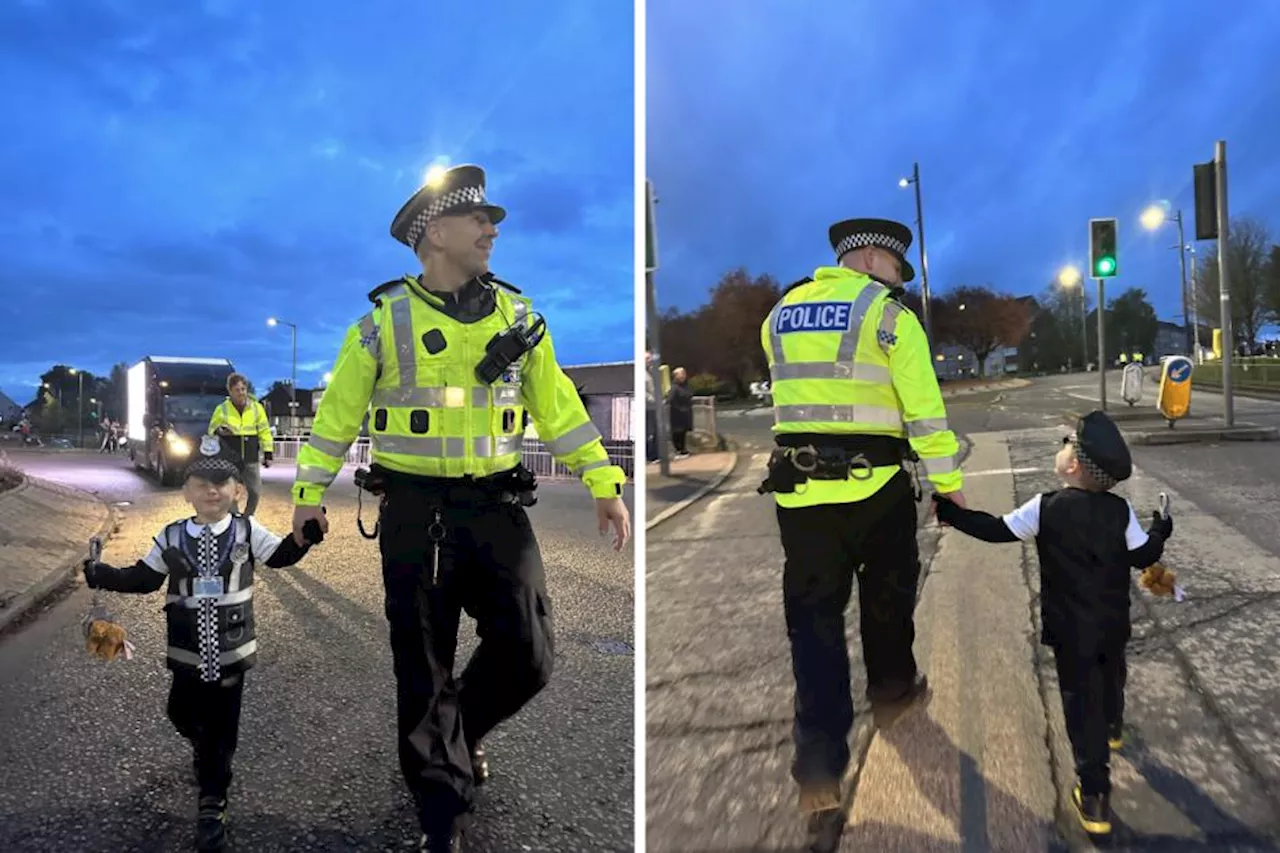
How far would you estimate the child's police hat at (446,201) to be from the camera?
154cm

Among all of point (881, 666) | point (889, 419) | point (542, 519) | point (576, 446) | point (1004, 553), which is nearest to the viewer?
point (889, 419)

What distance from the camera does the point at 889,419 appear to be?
4.71 feet

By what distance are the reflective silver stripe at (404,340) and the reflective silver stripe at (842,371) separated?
751 millimetres

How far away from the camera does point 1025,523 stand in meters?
1.44

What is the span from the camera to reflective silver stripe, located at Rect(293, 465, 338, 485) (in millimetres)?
1536

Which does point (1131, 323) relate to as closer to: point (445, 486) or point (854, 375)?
point (854, 375)

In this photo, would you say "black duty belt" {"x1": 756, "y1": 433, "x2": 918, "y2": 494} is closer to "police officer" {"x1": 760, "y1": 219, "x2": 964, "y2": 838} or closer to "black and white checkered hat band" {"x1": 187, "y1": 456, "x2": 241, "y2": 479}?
"police officer" {"x1": 760, "y1": 219, "x2": 964, "y2": 838}

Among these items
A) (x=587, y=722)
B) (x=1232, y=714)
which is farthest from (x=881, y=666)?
(x=587, y=722)

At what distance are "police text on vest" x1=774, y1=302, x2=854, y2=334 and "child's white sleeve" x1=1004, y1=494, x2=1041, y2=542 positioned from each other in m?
0.49

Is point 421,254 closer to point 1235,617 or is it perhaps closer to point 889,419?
point 889,419

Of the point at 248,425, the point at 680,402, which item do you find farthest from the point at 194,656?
the point at 680,402

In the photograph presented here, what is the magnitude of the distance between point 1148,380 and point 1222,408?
1.88 ft

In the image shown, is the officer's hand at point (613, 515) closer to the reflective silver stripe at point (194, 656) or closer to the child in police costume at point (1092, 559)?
the child in police costume at point (1092, 559)

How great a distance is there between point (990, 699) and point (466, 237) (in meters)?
1.44
